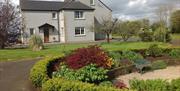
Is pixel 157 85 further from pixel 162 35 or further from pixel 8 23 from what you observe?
pixel 162 35

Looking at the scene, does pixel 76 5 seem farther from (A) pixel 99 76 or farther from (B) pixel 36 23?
(A) pixel 99 76

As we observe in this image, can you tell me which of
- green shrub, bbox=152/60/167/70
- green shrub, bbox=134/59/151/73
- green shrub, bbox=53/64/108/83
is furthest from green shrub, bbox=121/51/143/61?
green shrub, bbox=53/64/108/83

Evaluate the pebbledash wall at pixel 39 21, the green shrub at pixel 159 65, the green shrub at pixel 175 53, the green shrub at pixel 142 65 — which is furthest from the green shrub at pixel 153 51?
the pebbledash wall at pixel 39 21

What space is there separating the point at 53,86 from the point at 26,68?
9.66 m

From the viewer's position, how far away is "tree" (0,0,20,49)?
121ft

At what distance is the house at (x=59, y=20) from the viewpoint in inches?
1971

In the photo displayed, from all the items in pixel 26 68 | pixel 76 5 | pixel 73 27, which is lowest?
pixel 26 68

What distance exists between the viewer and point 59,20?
5262 centimetres

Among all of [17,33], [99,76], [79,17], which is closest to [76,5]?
[79,17]

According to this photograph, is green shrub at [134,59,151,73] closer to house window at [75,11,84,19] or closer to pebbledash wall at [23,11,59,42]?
pebbledash wall at [23,11,59,42]

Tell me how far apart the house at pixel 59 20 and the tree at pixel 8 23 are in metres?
9.29

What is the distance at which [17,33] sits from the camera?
3884 centimetres

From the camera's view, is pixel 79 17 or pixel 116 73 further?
pixel 79 17

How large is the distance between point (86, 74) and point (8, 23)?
1067 inches
